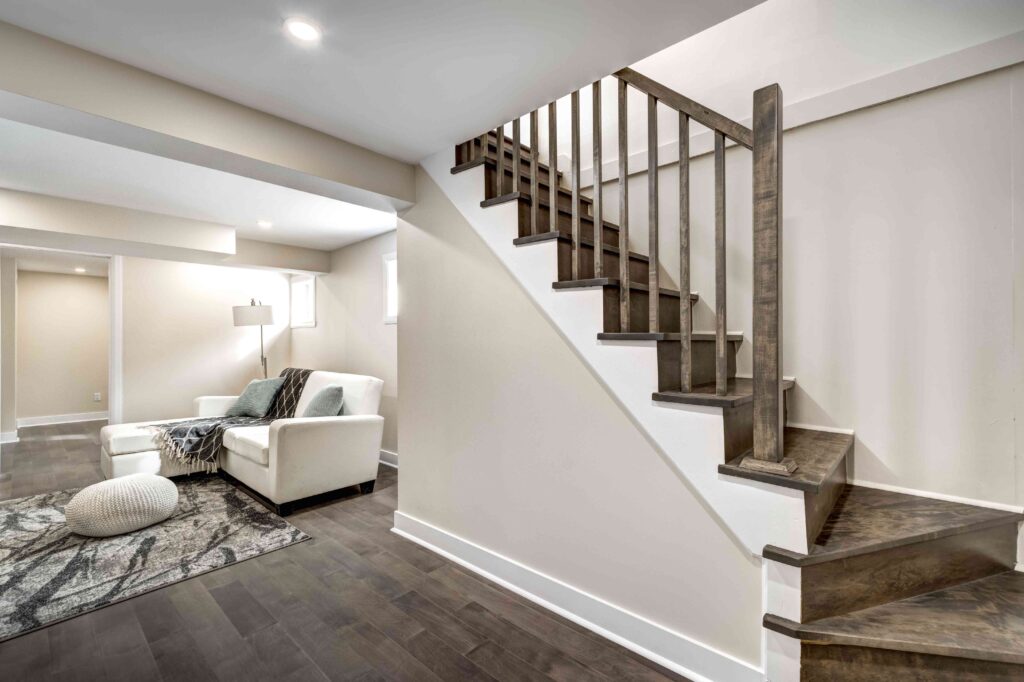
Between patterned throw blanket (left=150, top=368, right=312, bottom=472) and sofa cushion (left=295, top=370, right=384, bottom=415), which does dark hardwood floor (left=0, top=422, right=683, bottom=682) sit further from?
patterned throw blanket (left=150, top=368, right=312, bottom=472)

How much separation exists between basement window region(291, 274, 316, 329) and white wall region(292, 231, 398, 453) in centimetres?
10

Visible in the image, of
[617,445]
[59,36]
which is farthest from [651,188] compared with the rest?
[59,36]

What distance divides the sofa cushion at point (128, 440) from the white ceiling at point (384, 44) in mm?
3363

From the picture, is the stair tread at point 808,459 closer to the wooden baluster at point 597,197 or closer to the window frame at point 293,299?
the wooden baluster at point 597,197

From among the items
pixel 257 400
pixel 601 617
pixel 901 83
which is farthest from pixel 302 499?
pixel 901 83

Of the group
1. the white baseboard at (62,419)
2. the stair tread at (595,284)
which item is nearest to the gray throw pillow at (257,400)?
the stair tread at (595,284)

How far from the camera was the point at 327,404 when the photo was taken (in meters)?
3.70

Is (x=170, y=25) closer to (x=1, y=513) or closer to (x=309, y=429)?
(x=309, y=429)

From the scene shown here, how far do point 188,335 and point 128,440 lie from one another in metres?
2.12

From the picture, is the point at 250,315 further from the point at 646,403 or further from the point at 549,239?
the point at 646,403

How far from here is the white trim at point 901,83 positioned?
155 cm

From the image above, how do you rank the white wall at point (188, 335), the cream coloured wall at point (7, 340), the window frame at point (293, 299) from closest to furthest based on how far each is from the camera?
the white wall at point (188, 335)
the cream coloured wall at point (7, 340)
the window frame at point (293, 299)

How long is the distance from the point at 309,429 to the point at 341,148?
2.00 metres

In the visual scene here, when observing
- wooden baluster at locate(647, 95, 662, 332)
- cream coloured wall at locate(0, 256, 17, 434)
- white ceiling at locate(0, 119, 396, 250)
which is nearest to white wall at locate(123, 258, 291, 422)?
white ceiling at locate(0, 119, 396, 250)
